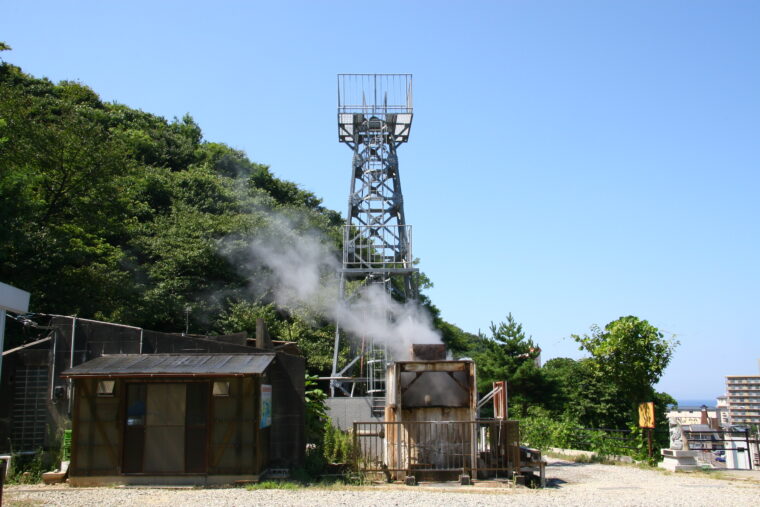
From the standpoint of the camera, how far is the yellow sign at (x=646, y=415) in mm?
17109

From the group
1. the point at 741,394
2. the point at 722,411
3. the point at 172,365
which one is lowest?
the point at 722,411

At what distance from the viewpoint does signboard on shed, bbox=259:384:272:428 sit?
1296 cm

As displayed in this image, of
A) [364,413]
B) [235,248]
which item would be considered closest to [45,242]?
[235,248]

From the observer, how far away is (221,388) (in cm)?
1275

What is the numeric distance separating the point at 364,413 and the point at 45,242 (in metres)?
12.7

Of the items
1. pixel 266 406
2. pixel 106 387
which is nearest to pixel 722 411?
pixel 266 406

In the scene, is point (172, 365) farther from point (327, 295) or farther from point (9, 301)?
point (327, 295)

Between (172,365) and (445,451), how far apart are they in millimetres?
6124

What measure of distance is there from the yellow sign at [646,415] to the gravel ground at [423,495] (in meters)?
3.56

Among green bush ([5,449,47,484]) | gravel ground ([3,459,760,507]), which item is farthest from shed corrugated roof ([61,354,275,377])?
green bush ([5,449,47,484])

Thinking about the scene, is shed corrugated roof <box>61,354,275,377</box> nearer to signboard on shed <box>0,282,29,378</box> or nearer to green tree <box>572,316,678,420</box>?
signboard on shed <box>0,282,29,378</box>

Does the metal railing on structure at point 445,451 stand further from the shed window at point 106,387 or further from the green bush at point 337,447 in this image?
the shed window at point 106,387

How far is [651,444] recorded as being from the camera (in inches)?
675

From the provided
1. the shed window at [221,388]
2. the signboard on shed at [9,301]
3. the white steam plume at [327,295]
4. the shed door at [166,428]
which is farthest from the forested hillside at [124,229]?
the shed window at [221,388]
